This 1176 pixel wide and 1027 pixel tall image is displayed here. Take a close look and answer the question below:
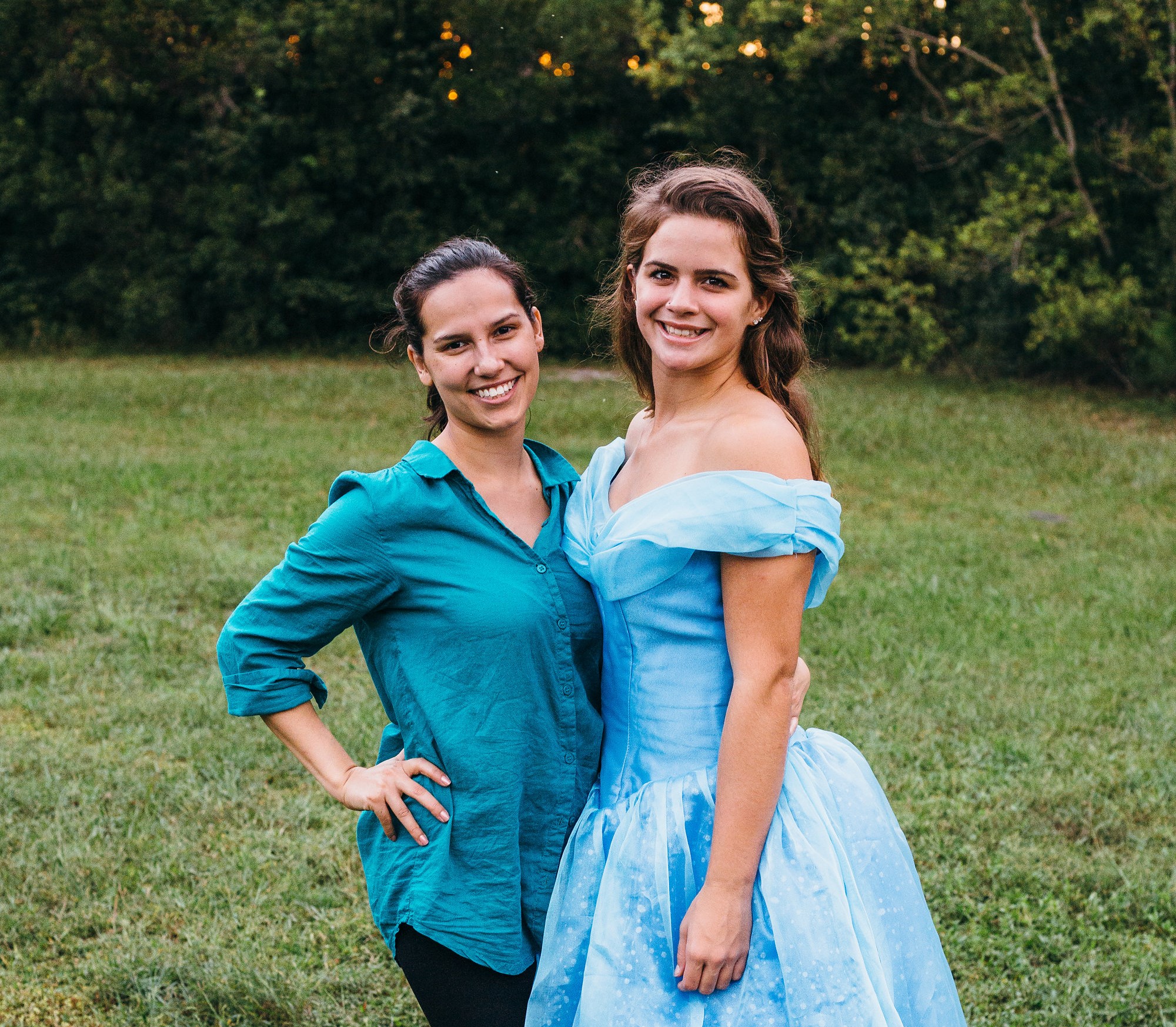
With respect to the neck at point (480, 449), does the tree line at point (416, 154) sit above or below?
above

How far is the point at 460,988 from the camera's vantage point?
179 centimetres

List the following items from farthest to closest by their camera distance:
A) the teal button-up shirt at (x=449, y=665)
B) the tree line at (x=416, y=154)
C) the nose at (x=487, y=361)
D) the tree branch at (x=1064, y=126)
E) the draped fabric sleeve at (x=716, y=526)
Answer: the tree line at (x=416, y=154)
the tree branch at (x=1064, y=126)
the nose at (x=487, y=361)
the teal button-up shirt at (x=449, y=665)
the draped fabric sleeve at (x=716, y=526)

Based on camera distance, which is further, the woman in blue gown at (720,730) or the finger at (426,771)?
the finger at (426,771)

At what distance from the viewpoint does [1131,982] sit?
324cm

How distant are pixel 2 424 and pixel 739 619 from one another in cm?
1160

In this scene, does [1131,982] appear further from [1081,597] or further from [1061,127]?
[1061,127]

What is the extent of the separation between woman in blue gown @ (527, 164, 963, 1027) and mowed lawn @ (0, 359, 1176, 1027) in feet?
2.09

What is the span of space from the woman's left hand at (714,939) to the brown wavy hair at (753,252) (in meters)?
0.65

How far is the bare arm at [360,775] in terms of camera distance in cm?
179

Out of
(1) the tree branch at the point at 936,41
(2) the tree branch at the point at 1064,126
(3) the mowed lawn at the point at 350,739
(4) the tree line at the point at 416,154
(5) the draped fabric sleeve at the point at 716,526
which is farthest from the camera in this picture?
(4) the tree line at the point at 416,154

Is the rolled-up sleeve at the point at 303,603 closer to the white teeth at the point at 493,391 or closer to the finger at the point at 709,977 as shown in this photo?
the white teeth at the point at 493,391

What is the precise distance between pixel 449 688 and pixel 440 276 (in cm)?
65

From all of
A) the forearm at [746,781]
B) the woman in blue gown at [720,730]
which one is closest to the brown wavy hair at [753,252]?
the woman in blue gown at [720,730]

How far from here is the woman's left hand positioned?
1662 mm
